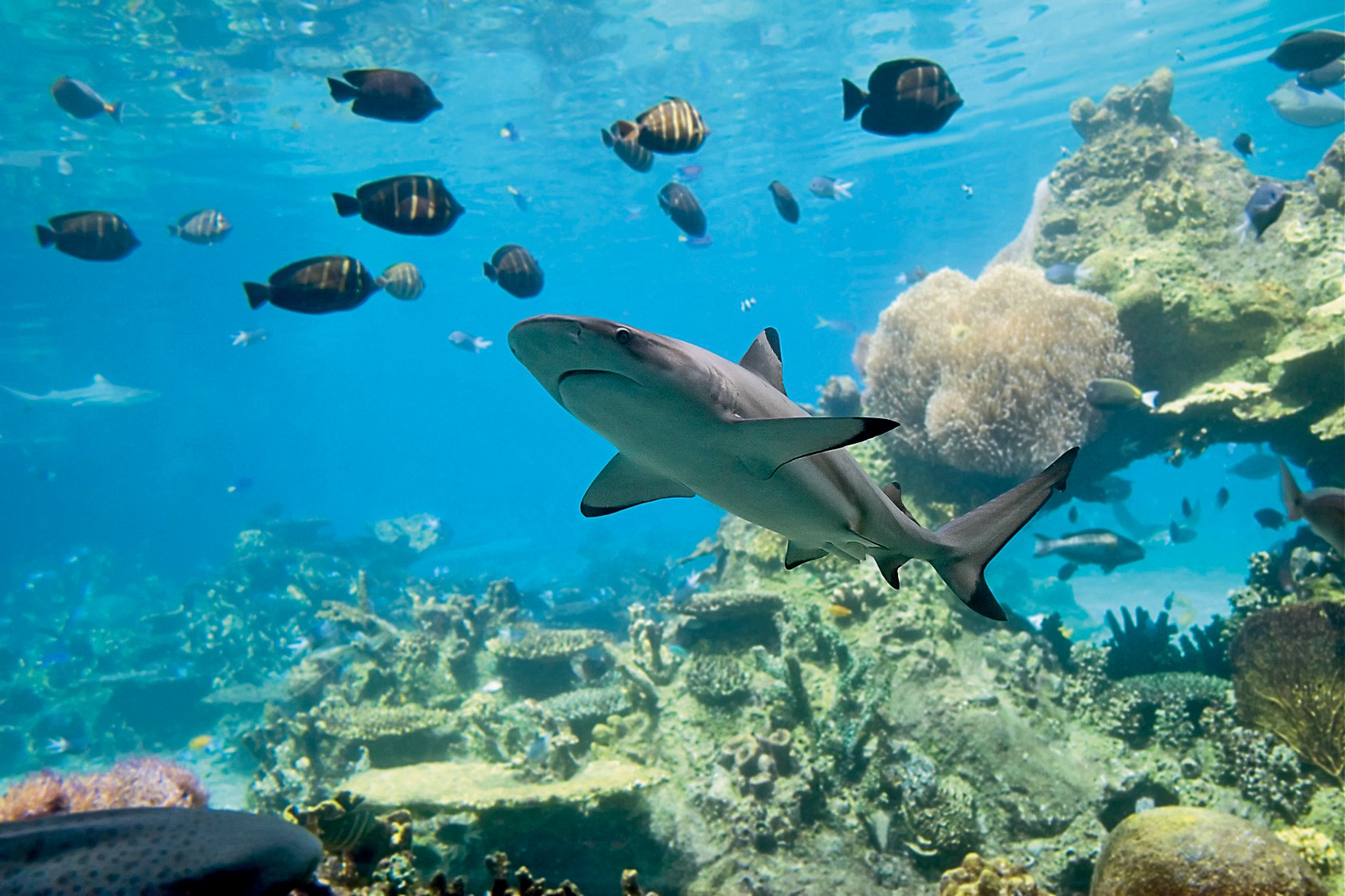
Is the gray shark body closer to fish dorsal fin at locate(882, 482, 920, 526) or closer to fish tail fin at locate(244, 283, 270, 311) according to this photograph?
fish dorsal fin at locate(882, 482, 920, 526)

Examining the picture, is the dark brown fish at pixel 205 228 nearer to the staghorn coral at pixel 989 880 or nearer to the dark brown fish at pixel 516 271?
the dark brown fish at pixel 516 271

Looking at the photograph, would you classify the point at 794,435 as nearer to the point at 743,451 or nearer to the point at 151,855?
the point at 743,451

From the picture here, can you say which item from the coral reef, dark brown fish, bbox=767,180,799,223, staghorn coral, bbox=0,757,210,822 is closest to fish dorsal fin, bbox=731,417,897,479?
staghorn coral, bbox=0,757,210,822

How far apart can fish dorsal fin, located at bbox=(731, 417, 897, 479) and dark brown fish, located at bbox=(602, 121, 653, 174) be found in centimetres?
550

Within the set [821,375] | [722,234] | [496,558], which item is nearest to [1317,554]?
[496,558]

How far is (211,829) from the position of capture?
2.06m

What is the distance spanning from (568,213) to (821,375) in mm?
71905

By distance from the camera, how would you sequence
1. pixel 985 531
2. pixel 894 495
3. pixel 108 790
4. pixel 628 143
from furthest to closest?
pixel 628 143
pixel 108 790
pixel 894 495
pixel 985 531

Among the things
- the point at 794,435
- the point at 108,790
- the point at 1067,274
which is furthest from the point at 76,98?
the point at 1067,274

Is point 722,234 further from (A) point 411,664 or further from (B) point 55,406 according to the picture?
(B) point 55,406

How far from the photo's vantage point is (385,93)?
18.6ft

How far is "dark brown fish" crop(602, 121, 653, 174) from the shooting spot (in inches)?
264

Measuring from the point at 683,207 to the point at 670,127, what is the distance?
1409 mm

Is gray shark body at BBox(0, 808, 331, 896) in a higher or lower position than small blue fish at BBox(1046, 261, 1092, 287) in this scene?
lower
